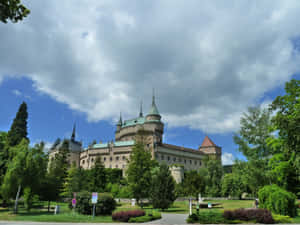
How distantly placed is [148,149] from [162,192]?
50123 mm

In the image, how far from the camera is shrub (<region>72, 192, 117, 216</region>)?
21.0 metres

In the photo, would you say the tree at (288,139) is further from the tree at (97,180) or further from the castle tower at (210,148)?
the castle tower at (210,148)

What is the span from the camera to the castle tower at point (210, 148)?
102562 millimetres

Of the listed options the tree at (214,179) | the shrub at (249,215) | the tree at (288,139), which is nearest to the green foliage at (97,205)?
the shrub at (249,215)

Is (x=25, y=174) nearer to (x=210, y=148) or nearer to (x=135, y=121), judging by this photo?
(x=135, y=121)

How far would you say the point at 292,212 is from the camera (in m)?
19.0

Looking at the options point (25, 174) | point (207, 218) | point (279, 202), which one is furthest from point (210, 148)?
point (207, 218)

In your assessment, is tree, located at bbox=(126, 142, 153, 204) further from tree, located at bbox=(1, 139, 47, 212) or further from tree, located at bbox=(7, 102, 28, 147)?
tree, located at bbox=(7, 102, 28, 147)

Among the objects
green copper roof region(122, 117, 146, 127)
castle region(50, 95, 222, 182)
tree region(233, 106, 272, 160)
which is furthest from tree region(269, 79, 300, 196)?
green copper roof region(122, 117, 146, 127)

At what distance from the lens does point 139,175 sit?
3538cm

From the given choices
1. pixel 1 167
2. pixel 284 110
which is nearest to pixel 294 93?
pixel 284 110

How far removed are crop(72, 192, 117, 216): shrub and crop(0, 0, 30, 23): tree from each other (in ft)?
58.9

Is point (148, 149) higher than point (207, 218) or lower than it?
higher

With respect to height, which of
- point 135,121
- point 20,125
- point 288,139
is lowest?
point 288,139
